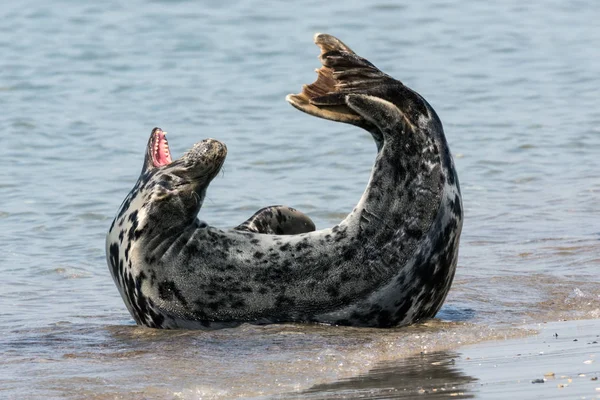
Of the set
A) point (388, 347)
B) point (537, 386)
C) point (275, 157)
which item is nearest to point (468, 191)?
point (275, 157)

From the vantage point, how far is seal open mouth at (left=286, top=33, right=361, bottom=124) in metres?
6.40

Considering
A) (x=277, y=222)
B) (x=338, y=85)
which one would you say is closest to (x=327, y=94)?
(x=338, y=85)

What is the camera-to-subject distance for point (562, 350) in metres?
5.46

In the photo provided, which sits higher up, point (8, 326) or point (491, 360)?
point (491, 360)

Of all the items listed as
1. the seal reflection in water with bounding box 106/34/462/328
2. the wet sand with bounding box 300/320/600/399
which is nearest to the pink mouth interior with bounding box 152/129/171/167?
the seal reflection in water with bounding box 106/34/462/328

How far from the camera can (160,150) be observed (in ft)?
22.7

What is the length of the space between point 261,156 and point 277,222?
498 cm

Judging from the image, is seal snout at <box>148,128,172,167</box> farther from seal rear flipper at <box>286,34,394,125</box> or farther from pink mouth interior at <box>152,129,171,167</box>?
seal rear flipper at <box>286,34,394,125</box>

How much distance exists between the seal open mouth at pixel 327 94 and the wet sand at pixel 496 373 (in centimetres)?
137

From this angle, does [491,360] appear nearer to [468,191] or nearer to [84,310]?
[84,310]

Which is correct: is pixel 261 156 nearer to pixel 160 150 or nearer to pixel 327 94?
pixel 160 150

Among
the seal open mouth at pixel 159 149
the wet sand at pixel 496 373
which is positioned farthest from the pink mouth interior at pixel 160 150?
the wet sand at pixel 496 373

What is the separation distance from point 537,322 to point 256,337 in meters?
1.36

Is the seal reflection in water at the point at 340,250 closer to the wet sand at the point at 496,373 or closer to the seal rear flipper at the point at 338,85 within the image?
the seal rear flipper at the point at 338,85
